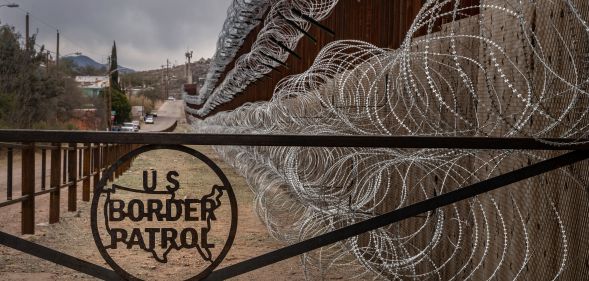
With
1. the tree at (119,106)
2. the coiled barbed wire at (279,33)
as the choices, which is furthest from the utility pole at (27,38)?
the tree at (119,106)

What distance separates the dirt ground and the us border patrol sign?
16cm

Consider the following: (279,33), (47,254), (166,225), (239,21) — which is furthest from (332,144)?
(239,21)

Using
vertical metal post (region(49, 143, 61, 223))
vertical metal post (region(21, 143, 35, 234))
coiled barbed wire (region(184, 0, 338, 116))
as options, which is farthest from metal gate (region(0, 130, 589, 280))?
vertical metal post (region(49, 143, 61, 223))

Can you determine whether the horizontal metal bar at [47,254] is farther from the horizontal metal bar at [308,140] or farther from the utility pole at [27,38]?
the utility pole at [27,38]

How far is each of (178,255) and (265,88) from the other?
12.6m

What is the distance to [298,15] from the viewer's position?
9031 millimetres

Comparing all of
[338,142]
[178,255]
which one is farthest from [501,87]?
[178,255]

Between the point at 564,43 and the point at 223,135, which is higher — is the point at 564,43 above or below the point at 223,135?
above

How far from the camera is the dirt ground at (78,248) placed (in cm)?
666

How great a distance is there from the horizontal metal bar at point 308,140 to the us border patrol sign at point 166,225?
0.19 meters

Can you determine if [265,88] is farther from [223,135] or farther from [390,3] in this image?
[223,135]

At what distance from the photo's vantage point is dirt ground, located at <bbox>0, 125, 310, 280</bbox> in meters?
6.66

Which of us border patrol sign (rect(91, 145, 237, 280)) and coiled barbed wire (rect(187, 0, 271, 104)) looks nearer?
us border patrol sign (rect(91, 145, 237, 280))

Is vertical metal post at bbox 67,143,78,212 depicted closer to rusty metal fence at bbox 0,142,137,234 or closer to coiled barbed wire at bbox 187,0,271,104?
rusty metal fence at bbox 0,142,137,234
